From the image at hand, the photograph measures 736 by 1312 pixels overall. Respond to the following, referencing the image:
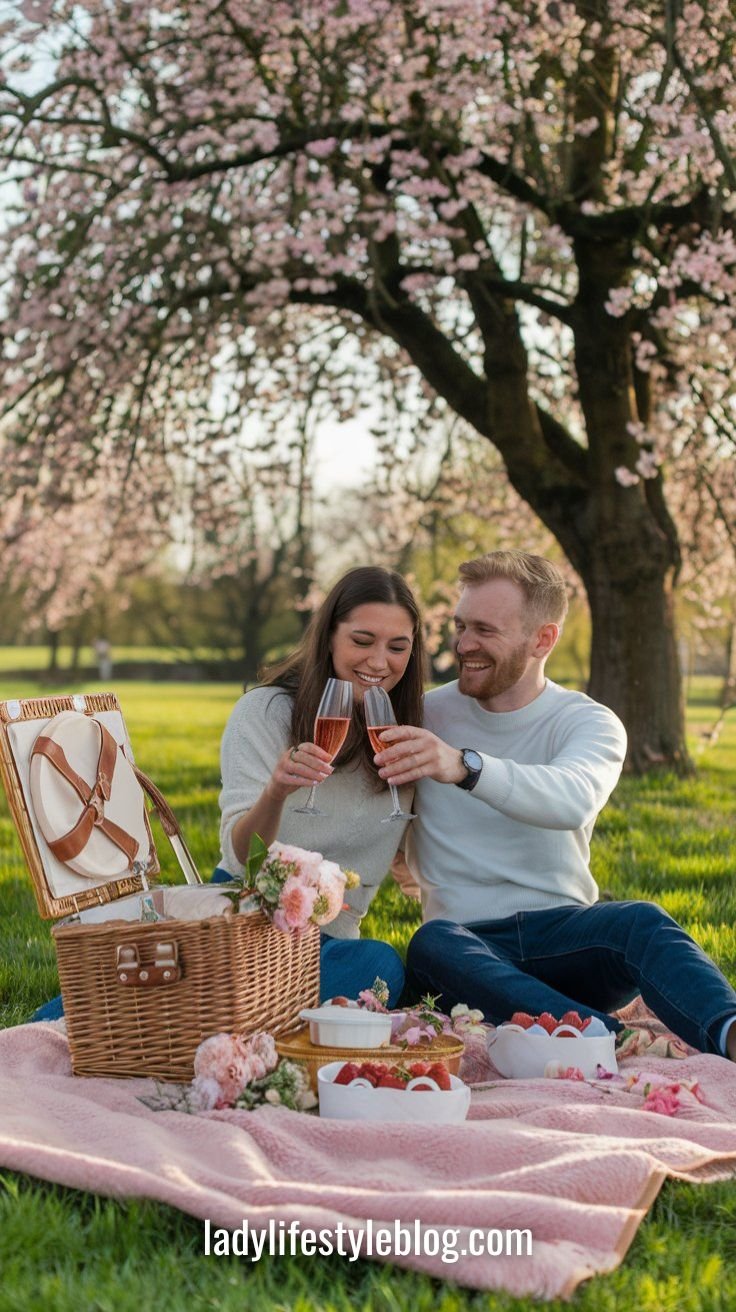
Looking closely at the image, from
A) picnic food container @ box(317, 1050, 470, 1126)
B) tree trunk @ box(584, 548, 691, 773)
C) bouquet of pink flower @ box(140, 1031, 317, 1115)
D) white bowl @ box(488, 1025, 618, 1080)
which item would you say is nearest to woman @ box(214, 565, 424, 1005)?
white bowl @ box(488, 1025, 618, 1080)

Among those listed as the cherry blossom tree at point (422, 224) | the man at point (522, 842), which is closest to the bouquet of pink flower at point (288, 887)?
the man at point (522, 842)

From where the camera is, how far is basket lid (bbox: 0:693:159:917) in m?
3.37

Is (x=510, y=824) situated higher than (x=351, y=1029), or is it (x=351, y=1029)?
(x=510, y=824)

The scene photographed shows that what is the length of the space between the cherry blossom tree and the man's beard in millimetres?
3527

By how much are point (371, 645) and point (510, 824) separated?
2.02ft

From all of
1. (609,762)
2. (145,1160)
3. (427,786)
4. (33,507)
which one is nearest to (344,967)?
(427,786)

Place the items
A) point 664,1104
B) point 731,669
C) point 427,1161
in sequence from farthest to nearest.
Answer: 1. point 731,669
2. point 664,1104
3. point 427,1161

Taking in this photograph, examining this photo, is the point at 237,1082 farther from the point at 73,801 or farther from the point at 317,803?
the point at 317,803

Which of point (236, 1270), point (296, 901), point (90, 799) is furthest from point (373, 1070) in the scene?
point (90, 799)

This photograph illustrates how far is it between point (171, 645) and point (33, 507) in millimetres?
29568

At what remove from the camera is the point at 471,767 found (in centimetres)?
344

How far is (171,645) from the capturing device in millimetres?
39031

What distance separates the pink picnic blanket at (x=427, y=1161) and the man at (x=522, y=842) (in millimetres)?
317

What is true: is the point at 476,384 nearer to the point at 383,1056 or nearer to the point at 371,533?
the point at 383,1056
